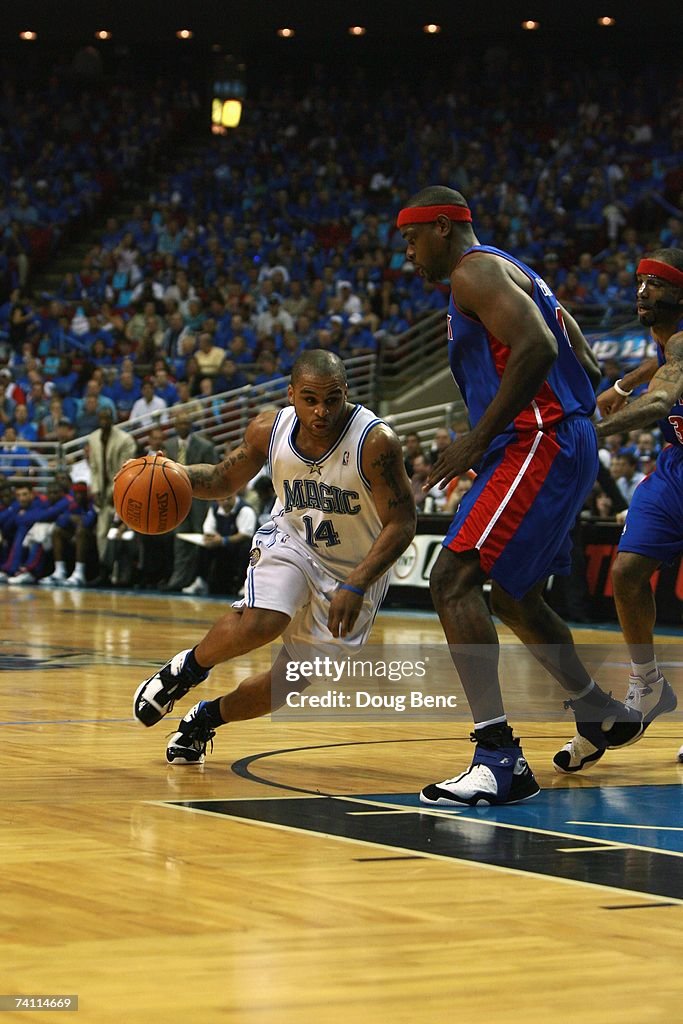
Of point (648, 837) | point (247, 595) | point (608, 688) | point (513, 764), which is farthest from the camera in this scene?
point (608, 688)

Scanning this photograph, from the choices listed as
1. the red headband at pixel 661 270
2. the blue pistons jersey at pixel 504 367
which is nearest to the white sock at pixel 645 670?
the blue pistons jersey at pixel 504 367

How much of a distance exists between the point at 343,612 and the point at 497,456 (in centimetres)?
76

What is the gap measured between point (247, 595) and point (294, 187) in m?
22.3

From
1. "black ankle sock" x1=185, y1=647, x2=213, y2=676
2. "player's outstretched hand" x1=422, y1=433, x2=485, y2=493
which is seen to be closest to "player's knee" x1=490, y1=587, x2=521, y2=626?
"player's outstretched hand" x1=422, y1=433, x2=485, y2=493

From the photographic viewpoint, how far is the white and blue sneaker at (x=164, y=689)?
6.07 meters

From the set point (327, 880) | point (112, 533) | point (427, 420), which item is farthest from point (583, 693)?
point (427, 420)

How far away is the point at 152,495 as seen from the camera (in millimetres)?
6074

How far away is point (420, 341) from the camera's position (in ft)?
72.6

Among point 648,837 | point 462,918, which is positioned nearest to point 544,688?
point 648,837

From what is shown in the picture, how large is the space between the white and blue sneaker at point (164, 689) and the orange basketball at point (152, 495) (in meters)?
0.51

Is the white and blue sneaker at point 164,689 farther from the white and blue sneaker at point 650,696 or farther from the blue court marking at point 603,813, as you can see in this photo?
the white and blue sneaker at point 650,696

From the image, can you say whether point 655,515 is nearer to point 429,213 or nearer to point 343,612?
point 343,612

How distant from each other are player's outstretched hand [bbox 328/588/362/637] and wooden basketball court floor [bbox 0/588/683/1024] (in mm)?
544

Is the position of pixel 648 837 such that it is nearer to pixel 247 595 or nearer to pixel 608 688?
pixel 247 595
